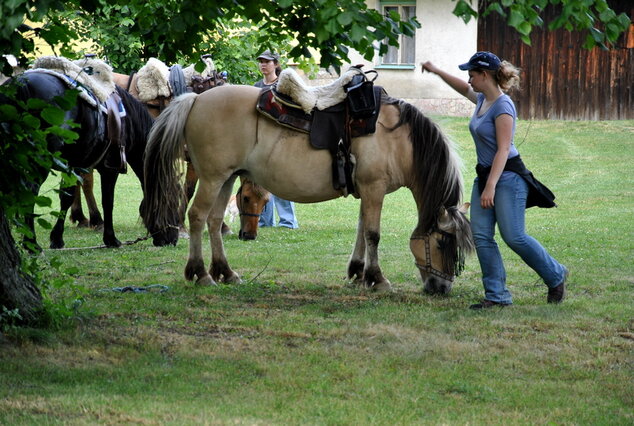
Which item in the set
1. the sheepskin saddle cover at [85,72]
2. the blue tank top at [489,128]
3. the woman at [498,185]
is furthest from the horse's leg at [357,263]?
the sheepskin saddle cover at [85,72]

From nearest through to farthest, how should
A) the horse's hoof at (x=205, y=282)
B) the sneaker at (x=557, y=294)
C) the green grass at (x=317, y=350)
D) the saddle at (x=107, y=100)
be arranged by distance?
1. the green grass at (x=317, y=350)
2. the sneaker at (x=557, y=294)
3. the horse's hoof at (x=205, y=282)
4. the saddle at (x=107, y=100)

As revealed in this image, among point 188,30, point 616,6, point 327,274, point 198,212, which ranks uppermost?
point 616,6

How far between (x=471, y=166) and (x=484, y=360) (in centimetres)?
1594

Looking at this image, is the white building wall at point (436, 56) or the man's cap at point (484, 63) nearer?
the man's cap at point (484, 63)

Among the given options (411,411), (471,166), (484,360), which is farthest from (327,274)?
(471,166)

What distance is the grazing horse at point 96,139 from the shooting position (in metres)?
7.99

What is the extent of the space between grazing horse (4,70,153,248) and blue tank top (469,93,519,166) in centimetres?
361

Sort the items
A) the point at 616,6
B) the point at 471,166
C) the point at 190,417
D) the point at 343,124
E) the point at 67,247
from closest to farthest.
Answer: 1. the point at 190,417
2. the point at 343,124
3. the point at 67,247
4. the point at 471,166
5. the point at 616,6

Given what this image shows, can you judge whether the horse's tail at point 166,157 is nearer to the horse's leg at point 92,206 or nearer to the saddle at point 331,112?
the saddle at point 331,112

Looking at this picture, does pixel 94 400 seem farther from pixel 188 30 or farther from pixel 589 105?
pixel 589 105

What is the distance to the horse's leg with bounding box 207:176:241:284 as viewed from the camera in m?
7.94

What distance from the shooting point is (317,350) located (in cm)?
552

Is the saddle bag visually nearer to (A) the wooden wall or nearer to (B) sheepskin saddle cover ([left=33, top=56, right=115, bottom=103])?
(B) sheepskin saddle cover ([left=33, top=56, right=115, bottom=103])

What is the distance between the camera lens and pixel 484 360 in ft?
17.6
